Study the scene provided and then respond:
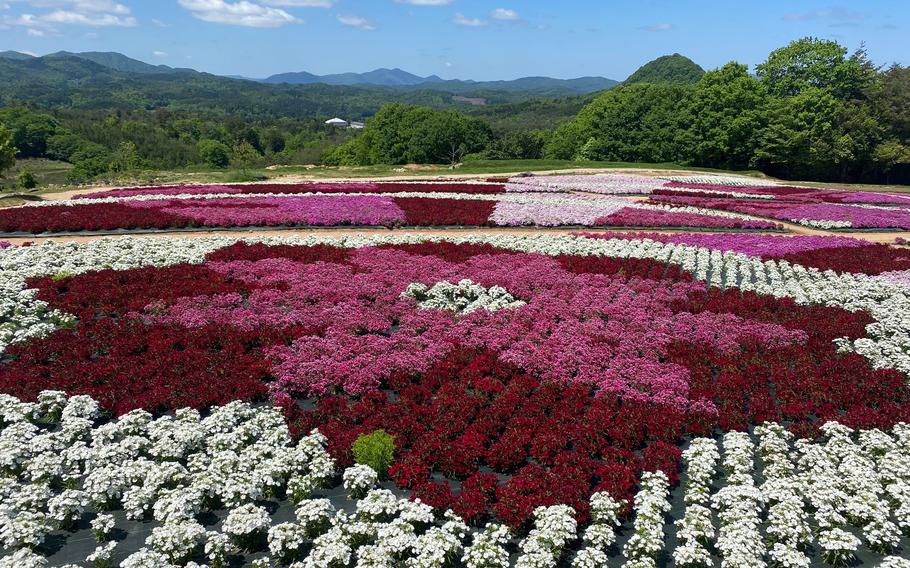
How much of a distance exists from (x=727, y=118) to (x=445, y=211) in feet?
183

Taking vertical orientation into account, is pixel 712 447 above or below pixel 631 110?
below

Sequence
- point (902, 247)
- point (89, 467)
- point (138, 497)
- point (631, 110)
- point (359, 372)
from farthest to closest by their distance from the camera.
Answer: point (631, 110)
point (902, 247)
point (359, 372)
point (89, 467)
point (138, 497)

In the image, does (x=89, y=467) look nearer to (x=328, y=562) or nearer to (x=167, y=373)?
(x=167, y=373)

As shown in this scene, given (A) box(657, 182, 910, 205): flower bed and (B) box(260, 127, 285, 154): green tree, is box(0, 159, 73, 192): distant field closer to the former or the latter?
(B) box(260, 127, 285, 154): green tree

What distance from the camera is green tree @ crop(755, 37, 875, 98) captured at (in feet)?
226

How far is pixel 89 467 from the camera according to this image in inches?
313

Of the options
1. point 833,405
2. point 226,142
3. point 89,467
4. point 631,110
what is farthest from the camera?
point 226,142

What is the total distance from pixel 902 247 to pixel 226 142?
176622 millimetres

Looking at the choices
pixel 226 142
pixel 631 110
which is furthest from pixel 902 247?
pixel 226 142

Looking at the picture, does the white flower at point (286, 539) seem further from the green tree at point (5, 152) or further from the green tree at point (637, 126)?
the green tree at point (637, 126)

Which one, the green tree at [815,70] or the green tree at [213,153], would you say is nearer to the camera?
the green tree at [815,70]

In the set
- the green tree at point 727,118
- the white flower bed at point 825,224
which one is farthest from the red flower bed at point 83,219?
the green tree at point 727,118

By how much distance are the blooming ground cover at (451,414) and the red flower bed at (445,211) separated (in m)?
8.95

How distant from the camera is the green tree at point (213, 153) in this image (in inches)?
5733
